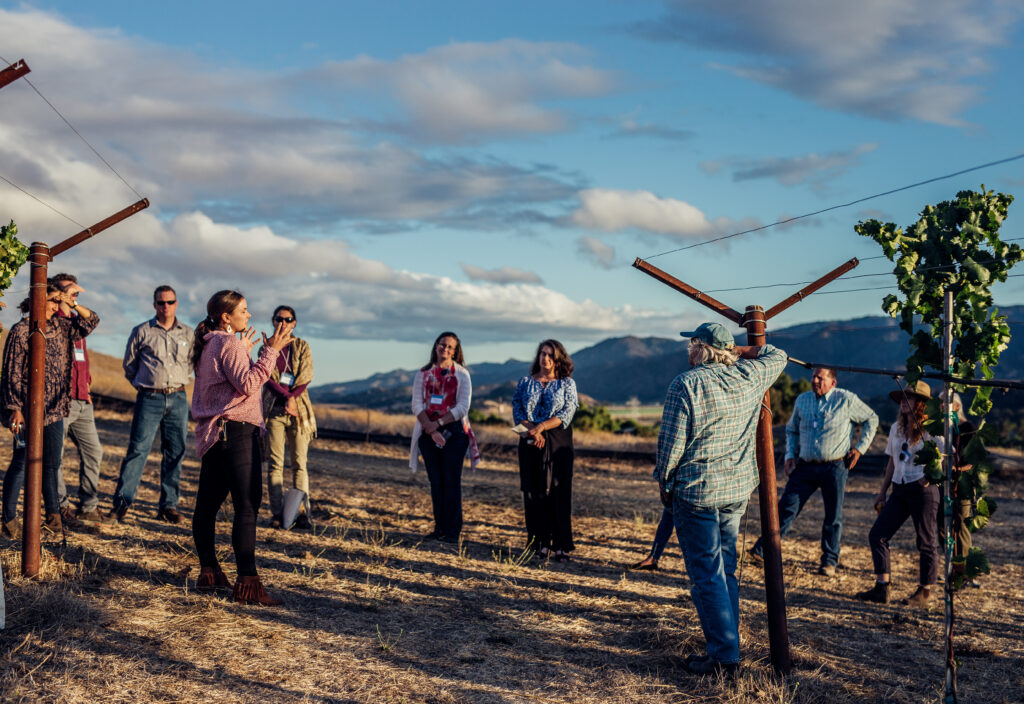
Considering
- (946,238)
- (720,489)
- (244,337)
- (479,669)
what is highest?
(946,238)

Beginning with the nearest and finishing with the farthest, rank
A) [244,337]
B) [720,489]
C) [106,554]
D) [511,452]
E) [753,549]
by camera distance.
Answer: [720,489]
[244,337]
[106,554]
[753,549]
[511,452]

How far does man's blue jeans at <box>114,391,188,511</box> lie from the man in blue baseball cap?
16.6ft

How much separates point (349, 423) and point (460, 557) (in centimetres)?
1974

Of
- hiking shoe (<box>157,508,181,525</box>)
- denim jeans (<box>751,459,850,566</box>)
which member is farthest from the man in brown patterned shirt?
denim jeans (<box>751,459,850,566</box>)

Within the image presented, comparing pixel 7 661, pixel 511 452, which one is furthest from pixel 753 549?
pixel 511 452

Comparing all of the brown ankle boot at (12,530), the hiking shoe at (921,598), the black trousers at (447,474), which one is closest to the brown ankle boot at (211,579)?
the brown ankle boot at (12,530)

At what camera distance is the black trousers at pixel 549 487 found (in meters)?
8.28

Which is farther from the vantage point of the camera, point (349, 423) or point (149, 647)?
point (349, 423)

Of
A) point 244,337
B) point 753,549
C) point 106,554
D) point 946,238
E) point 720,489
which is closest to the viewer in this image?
point 946,238

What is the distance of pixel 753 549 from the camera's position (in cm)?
887

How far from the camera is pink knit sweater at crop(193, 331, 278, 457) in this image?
5.79m

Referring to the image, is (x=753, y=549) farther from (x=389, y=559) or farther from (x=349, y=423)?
(x=349, y=423)

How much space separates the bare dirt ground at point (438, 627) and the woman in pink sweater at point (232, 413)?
711 mm

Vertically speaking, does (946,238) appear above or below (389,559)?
above
